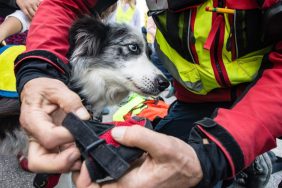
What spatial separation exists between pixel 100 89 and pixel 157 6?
1.84 feet

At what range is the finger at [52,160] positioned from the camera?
19.1 inches

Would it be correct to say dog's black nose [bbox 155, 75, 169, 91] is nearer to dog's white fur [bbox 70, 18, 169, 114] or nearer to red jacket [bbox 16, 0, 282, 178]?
dog's white fur [bbox 70, 18, 169, 114]

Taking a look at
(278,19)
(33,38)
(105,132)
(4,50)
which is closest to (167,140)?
(105,132)

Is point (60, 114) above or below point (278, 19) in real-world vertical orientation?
below

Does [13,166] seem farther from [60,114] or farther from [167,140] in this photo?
[167,140]

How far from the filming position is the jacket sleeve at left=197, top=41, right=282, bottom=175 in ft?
1.76

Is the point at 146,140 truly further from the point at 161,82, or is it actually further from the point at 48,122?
the point at 161,82

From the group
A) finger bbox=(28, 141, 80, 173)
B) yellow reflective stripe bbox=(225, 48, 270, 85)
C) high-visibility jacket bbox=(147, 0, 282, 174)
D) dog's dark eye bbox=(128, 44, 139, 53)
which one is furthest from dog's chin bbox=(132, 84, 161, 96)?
finger bbox=(28, 141, 80, 173)

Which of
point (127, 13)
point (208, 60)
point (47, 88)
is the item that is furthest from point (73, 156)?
point (127, 13)

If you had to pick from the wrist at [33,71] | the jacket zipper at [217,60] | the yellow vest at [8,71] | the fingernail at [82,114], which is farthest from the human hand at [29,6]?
the fingernail at [82,114]

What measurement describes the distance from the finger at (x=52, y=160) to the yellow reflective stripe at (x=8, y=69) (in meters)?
0.75

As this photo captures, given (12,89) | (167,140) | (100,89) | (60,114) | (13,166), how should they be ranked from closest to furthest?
1. (167,140)
2. (60,114)
3. (12,89)
4. (100,89)
5. (13,166)

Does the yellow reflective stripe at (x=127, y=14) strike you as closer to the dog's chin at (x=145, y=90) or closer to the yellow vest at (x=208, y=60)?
the dog's chin at (x=145, y=90)

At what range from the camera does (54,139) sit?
0.50 metres
